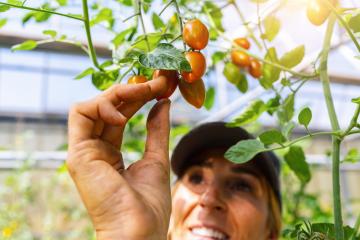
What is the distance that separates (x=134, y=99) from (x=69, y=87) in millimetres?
6323

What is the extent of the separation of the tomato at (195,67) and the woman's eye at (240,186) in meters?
0.79

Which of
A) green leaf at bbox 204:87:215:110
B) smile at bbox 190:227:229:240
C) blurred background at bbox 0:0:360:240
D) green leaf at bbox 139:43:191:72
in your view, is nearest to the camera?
green leaf at bbox 139:43:191:72

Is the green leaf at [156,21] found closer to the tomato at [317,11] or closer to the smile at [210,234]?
the tomato at [317,11]

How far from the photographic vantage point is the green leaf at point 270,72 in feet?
2.73

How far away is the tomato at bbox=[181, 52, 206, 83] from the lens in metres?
0.60

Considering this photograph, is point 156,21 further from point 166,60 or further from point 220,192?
point 220,192

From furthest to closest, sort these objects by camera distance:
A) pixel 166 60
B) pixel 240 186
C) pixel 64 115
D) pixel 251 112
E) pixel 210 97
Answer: pixel 64 115
pixel 240 186
pixel 210 97
pixel 251 112
pixel 166 60

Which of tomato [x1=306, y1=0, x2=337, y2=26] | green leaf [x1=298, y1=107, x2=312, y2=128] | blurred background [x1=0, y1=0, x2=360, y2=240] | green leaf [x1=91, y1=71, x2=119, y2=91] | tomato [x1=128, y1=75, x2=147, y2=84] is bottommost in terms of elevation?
blurred background [x1=0, y1=0, x2=360, y2=240]

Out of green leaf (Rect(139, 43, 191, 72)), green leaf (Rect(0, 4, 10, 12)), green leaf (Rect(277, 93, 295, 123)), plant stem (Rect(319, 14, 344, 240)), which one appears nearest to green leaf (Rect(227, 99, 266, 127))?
green leaf (Rect(277, 93, 295, 123))

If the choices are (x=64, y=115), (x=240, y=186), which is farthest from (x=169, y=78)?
(x=64, y=115)

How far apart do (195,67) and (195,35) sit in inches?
1.9

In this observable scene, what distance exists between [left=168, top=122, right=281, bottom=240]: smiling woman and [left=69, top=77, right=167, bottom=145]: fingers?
2.15 feet

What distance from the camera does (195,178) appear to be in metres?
1.40

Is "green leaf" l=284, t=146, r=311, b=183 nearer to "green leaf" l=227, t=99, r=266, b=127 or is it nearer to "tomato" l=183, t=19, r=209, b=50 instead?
"green leaf" l=227, t=99, r=266, b=127
